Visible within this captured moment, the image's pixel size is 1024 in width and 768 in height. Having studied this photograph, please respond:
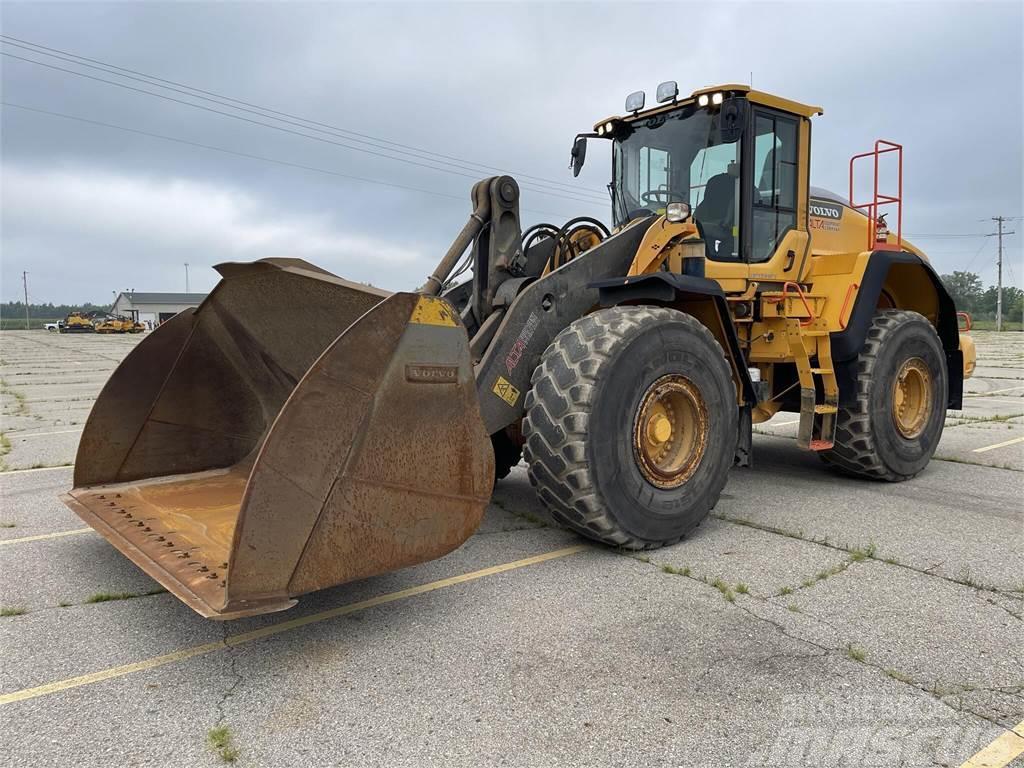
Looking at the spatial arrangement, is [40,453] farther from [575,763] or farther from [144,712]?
[575,763]

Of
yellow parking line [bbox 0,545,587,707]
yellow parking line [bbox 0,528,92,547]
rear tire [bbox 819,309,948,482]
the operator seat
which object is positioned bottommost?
yellow parking line [bbox 0,545,587,707]

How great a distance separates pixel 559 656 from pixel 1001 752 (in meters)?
1.55

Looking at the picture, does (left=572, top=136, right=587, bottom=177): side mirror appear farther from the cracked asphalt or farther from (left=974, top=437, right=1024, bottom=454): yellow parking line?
(left=974, top=437, right=1024, bottom=454): yellow parking line

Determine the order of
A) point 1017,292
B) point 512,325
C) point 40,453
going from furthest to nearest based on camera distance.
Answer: point 1017,292, point 40,453, point 512,325

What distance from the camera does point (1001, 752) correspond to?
244 cm

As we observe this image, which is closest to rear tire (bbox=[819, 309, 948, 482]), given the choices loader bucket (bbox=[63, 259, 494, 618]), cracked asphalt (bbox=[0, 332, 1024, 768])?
cracked asphalt (bbox=[0, 332, 1024, 768])

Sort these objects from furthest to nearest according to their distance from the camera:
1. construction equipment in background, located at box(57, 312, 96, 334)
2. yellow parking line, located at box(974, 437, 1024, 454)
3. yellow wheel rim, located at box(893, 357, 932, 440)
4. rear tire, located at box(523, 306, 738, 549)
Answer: construction equipment in background, located at box(57, 312, 96, 334)
yellow parking line, located at box(974, 437, 1024, 454)
yellow wheel rim, located at box(893, 357, 932, 440)
rear tire, located at box(523, 306, 738, 549)

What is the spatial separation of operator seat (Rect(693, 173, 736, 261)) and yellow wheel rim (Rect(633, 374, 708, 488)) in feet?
5.04

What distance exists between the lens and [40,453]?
7.96 m

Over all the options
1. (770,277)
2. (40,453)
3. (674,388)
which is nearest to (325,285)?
(674,388)

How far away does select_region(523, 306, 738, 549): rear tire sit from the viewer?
13.1 feet

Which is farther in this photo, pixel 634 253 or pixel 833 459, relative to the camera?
pixel 833 459

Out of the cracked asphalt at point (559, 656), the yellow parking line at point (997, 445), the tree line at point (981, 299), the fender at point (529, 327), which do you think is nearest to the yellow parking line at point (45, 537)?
the cracked asphalt at point (559, 656)

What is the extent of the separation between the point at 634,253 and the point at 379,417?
2634 millimetres
